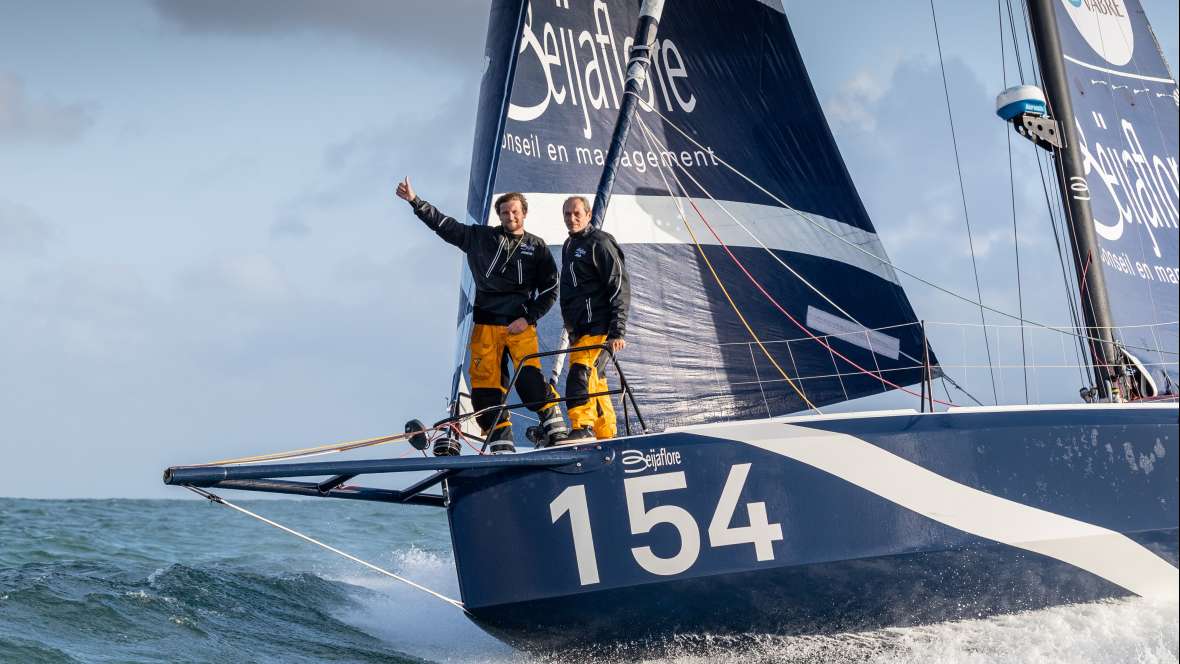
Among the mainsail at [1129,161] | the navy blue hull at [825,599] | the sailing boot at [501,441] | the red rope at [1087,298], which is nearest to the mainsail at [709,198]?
the red rope at [1087,298]

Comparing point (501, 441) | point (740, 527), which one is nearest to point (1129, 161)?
point (740, 527)

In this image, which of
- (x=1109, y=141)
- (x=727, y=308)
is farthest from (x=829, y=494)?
(x=1109, y=141)

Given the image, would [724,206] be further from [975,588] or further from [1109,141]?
[975,588]

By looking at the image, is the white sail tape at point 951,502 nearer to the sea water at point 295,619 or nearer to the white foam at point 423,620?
the sea water at point 295,619

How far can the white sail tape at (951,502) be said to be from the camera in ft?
18.8

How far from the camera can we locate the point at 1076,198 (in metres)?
7.82

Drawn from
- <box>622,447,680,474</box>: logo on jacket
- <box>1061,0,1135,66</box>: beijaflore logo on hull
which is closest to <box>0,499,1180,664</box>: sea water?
<box>622,447,680,474</box>: logo on jacket

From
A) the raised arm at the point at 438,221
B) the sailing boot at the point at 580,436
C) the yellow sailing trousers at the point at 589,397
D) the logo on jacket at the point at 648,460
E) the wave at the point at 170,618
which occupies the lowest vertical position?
the wave at the point at 170,618

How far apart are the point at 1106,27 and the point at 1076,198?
169 centimetres

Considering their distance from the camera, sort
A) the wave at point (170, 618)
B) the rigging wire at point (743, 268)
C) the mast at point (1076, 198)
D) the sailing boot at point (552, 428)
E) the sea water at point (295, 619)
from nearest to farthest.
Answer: the sea water at point (295, 619)
the sailing boot at point (552, 428)
the wave at point (170, 618)
the mast at point (1076, 198)
the rigging wire at point (743, 268)

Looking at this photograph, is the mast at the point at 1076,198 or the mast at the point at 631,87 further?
the mast at the point at 1076,198

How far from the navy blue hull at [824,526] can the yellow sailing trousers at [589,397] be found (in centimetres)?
35

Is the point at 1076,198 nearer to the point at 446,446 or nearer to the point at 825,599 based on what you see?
the point at 825,599

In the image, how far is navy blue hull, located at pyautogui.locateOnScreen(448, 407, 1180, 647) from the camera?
18.6 feet
